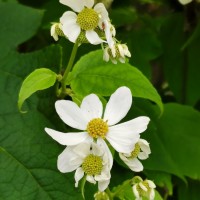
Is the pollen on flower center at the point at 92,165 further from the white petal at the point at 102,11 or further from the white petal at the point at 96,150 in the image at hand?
the white petal at the point at 102,11

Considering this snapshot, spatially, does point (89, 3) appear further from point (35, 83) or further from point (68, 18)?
point (35, 83)

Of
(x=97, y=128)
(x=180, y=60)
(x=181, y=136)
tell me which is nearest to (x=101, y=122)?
(x=97, y=128)

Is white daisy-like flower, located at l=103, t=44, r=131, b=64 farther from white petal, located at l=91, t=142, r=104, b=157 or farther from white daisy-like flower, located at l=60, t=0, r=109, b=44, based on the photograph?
white petal, located at l=91, t=142, r=104, b=157

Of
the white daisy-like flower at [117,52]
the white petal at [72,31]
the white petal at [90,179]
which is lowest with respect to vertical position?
the white petal at [90,179]

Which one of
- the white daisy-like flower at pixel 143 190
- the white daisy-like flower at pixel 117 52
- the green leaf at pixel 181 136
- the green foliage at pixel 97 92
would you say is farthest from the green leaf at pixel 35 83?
the green leaf at pixel 181 136

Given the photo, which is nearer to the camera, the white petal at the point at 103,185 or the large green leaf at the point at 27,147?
the white petal at the point at 103,185

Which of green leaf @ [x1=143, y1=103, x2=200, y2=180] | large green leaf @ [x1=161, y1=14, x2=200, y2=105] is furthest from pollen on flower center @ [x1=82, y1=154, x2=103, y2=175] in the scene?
large green leaf @ [x1=161, y1=14, x2=200, y2=105]

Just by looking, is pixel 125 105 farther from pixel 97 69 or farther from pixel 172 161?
pixel 172 161
